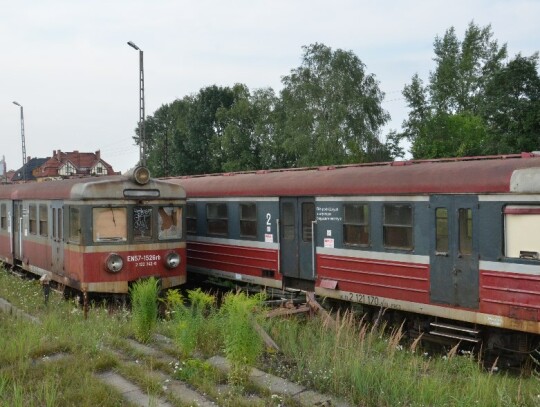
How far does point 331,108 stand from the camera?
4106 centimetres

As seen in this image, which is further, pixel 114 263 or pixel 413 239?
pixel 114 263

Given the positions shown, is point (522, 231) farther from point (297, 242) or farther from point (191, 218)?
point (191, 218)

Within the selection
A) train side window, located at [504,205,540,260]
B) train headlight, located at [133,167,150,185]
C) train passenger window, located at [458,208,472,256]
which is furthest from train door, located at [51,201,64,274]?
train side window, located at [504,205,540,260]

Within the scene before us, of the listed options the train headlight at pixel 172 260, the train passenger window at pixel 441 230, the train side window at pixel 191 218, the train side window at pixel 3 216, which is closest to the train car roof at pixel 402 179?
the train passenger window at pixel 441 230

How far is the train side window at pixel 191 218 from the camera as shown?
15758 mm

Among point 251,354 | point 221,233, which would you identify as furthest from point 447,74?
point 251,354

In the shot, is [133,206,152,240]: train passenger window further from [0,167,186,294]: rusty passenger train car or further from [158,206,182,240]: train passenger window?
[158,206,182,240]: train passenger window

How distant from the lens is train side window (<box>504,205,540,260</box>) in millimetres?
7993

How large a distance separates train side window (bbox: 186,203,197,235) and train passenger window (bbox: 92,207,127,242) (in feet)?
12.1

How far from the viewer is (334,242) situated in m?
11.3

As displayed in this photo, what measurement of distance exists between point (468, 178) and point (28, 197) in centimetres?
1149

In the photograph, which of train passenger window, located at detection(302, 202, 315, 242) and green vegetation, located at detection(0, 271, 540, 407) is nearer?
green vegetation, located at detection(0, 271, 540, 407)

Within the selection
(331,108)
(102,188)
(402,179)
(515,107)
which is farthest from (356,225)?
(331,108)

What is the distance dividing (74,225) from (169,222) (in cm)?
188
